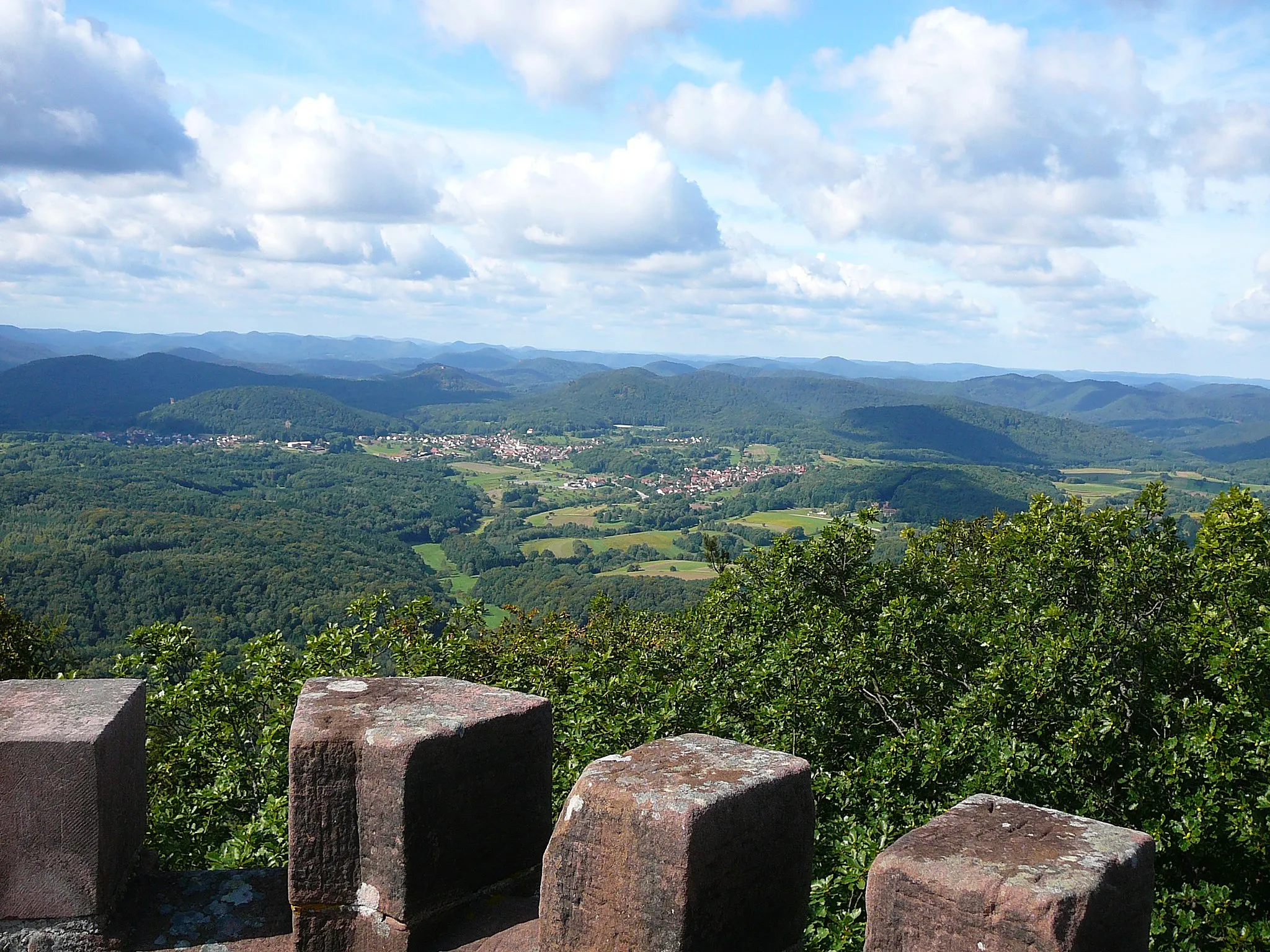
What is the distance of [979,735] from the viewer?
7.07 m

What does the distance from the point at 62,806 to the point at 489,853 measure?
1613 millimetres

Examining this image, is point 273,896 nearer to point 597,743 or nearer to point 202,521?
point 597,743

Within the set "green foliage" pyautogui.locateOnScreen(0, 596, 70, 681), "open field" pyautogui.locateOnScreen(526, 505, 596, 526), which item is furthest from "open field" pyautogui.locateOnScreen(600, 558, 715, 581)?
"green foliage" pyautogui.locateOnScreen(0, 596, 70, 681)

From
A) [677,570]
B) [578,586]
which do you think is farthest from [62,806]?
[677,570]

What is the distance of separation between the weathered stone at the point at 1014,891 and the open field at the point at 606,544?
388 feet

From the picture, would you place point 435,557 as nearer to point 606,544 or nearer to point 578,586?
point 606,544

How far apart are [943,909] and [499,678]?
11224 millimetres

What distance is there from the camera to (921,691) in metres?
9.02

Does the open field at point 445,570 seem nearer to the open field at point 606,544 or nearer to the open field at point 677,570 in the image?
the open field at point 606,544

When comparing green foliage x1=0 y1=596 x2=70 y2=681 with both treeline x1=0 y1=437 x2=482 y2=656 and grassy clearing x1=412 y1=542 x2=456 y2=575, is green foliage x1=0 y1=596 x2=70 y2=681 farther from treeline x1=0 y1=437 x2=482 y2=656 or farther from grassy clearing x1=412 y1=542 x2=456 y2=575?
grassy clearing x1=412 y1=542 x2=456 y2=575

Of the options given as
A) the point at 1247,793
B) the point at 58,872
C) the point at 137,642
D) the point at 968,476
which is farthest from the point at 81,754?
the point at 968,476

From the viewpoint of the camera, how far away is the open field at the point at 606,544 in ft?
411

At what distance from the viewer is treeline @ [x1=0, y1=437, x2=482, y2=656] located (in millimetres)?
75250

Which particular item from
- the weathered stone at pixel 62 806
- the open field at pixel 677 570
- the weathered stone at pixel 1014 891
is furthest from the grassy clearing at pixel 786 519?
the weathered stone at pixel 1014 891
